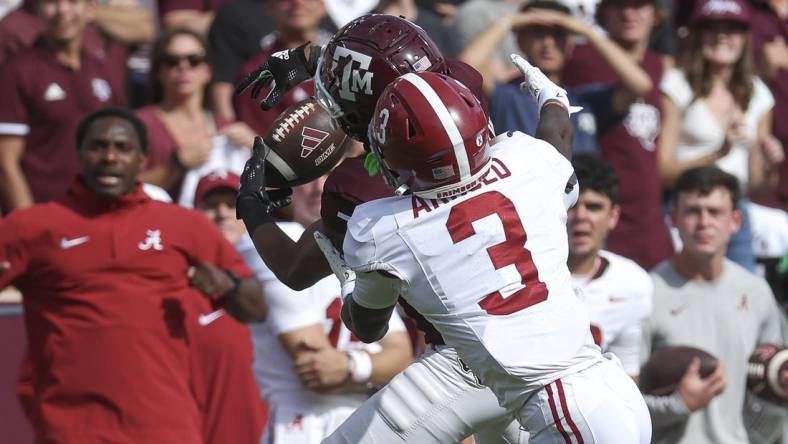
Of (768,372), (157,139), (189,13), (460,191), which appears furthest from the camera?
(189,13)

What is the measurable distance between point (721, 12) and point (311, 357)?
12.2ft

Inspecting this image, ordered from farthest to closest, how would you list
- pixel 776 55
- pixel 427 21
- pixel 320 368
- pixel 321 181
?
1. pixel 776 55
2. pixel 427 21
3. pixel 321 181
4. pixel 320 368

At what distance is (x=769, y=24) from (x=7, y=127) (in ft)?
16.4

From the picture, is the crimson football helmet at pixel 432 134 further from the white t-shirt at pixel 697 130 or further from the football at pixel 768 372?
the white t-shirt at pixel 697 130

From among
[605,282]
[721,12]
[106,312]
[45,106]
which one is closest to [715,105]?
[721,12]

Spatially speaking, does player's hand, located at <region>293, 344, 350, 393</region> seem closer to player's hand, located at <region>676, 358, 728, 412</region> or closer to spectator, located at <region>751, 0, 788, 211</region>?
player's hand, located at <region>676, 358, 728, 412</region>

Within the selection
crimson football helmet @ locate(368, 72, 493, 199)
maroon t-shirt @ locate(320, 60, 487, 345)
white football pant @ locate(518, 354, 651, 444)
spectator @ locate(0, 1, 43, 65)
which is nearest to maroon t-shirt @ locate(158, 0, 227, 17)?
spectator @ locate(0, 1, 43, 65)

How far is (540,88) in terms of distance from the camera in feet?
16.2

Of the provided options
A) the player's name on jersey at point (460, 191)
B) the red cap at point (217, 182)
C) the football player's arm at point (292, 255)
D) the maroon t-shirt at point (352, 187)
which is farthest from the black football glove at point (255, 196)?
the red cap at point (217, 182)

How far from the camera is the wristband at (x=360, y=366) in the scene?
640 cm

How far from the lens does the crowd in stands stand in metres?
6.45

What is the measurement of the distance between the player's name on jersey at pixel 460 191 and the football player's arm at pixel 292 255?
55 cm

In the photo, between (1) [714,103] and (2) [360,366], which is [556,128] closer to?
(2) [360,366]

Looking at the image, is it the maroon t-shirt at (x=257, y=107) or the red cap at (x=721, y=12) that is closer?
the maroon t-shirt at (x=257, y=107)
